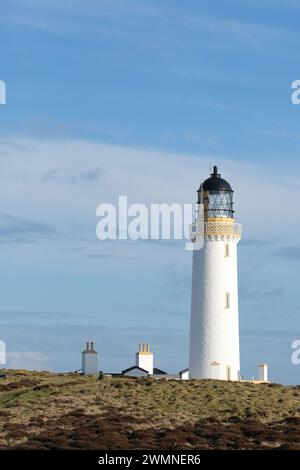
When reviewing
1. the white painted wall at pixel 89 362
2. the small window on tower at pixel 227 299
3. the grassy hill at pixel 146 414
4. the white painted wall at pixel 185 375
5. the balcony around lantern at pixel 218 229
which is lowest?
the grassy hill at pixel 146 414

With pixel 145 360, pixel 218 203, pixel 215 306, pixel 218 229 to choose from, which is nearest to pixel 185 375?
pixel 145 360

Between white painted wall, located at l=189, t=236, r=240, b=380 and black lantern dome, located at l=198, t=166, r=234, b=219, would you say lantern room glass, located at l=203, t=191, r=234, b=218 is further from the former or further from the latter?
white painted wall, located at l=189, t=236, r=240, b=380

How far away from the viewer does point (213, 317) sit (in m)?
68.2

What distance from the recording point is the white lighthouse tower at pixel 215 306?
6819 cm

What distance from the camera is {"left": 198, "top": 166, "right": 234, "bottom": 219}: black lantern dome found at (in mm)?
71250

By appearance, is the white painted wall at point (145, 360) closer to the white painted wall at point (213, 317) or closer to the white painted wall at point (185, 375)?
the white painted wall at point (185, 375)

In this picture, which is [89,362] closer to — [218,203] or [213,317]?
[213,317]

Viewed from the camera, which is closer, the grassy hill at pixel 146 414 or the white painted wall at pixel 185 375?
the grassy hill at pixel 146 414

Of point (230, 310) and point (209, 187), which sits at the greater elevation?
point (209, 187)

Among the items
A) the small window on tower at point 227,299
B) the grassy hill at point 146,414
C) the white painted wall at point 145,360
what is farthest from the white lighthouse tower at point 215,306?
the white painted wall at point 145,360
